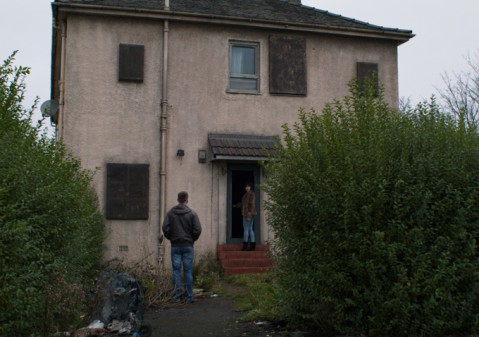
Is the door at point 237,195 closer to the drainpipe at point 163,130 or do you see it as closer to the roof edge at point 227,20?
the drainpipe at point 163,130

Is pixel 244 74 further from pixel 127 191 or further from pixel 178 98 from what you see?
pixel 127 191

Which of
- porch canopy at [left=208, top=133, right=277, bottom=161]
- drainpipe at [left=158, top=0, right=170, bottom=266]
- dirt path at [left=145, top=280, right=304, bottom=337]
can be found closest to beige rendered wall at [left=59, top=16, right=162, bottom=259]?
drainpipe at [left=158, top=0, right=170, bottom=266]

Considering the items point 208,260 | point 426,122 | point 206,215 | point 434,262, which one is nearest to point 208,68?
point 206,215

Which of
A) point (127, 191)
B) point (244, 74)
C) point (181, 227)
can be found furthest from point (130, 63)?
point (181, 227)

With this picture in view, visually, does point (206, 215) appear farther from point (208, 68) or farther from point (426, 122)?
point (426, 122)

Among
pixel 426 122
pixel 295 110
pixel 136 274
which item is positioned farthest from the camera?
pixel 295 110

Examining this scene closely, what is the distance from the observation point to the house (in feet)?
47.2

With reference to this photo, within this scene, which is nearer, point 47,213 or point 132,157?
point 47,213

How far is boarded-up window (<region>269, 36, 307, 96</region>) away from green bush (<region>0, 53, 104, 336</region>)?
9.22 metres

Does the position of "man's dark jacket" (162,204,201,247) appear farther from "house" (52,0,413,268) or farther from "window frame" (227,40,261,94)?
Answer: "window frame" (227,40,261,94)

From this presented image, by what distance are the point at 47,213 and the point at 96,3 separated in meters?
10.3

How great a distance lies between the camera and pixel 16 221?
509 cm

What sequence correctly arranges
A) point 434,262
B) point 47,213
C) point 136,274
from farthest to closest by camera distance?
point 136,274
point 434,262
point 47,213

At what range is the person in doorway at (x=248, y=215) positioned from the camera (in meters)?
14.3
